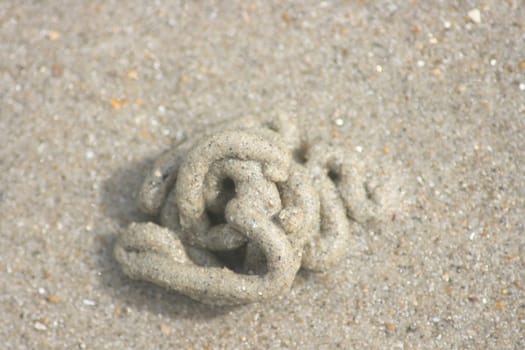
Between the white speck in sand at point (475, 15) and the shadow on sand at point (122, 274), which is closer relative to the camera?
the shadow on sand at point (122, 274)

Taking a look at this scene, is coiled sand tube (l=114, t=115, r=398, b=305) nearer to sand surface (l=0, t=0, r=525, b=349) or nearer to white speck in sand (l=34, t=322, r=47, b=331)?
sand surface (l=0, t=0, r=525, b=349)

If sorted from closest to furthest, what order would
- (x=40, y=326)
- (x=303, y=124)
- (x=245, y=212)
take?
(x=245, y=212) → (x=40, y=326) → (x=303, y=124)

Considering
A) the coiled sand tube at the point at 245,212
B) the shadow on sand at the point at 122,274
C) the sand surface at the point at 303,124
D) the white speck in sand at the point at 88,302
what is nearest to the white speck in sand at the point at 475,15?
the sand surface at the point at 303,124

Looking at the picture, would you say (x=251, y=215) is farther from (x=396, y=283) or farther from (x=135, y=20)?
(x=135, y=20)

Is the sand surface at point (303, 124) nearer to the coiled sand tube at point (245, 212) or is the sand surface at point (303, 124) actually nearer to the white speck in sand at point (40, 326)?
the white speck in sand at point (40, 326)

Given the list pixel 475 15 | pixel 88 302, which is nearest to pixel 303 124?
pixel 475 15

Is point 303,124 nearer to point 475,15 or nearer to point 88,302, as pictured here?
point 475,15

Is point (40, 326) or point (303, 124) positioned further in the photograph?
point (303, 124)

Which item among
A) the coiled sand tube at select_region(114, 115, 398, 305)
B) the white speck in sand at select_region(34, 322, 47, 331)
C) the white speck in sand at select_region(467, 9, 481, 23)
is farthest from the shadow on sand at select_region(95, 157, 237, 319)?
the white speck in sand at select_region(467, 9, 481, 23)

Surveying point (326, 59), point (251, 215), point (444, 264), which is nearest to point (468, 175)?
point (444, 264)
